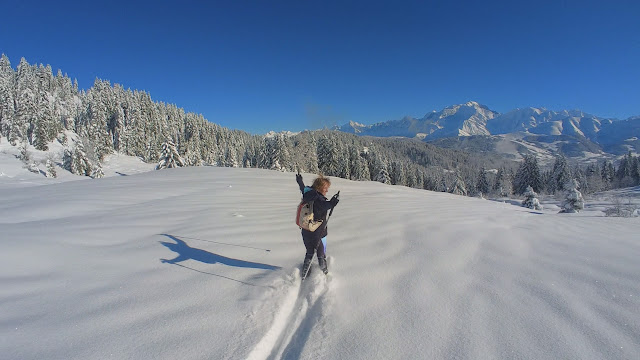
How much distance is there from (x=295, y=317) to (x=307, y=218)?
1.38 m

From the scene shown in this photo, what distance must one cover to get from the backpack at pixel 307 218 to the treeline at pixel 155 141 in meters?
42.4

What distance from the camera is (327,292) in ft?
12.5

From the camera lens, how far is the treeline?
49.3 meters

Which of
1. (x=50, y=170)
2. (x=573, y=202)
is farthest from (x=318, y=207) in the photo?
(x=50, y=170)

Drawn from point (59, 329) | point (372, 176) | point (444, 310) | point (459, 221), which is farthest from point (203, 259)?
point (372, 176)

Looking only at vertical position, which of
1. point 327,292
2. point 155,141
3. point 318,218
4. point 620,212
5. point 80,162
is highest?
point 155,141

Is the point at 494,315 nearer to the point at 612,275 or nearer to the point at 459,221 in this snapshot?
the point at 612,275

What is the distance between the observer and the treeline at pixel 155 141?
49281 mm

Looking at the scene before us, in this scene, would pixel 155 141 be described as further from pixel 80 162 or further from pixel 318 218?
pixel 318 218

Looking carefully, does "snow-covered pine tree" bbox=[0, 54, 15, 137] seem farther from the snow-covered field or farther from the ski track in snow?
the ski track in snow

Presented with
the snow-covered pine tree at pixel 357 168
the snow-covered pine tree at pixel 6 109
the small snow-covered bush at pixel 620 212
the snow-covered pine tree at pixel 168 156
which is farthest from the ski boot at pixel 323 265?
the snow-covered pine tree at pixel 6 109

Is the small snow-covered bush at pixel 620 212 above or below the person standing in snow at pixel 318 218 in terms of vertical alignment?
below

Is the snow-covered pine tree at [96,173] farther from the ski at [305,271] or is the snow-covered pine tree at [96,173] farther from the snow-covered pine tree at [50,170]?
the ski at [305,271]

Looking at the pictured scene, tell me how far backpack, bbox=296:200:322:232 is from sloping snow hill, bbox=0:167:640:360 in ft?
2.55
